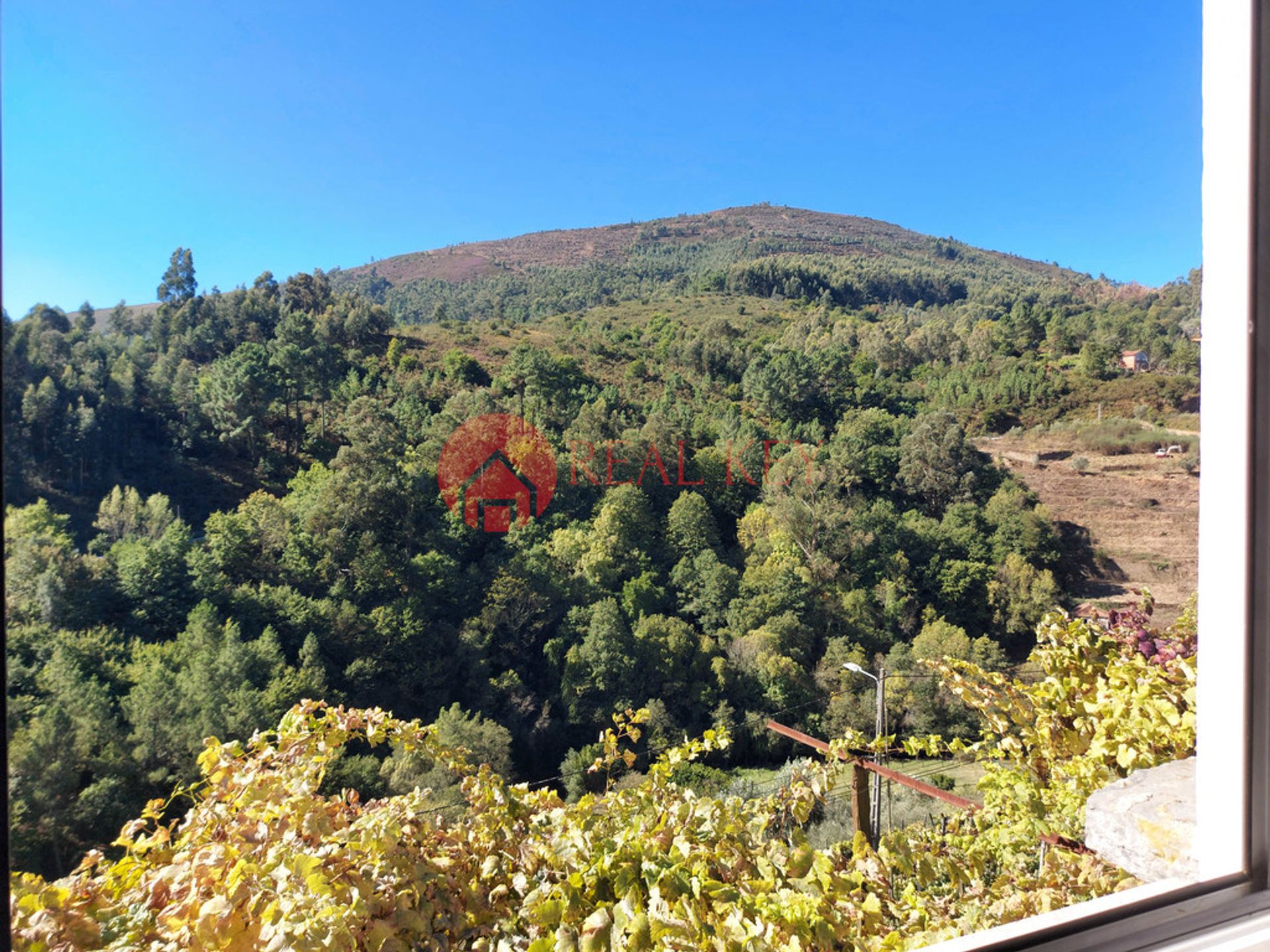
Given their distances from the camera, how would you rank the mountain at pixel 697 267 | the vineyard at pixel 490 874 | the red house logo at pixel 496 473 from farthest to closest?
the mountain at pixel 697 267
the red house logo at pixel 496 473
the vineyard at pixel 490 874

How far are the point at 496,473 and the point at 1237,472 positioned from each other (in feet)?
6.26

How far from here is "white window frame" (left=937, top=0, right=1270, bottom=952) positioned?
111cm

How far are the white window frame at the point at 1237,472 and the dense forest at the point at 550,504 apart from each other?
5.00 ft

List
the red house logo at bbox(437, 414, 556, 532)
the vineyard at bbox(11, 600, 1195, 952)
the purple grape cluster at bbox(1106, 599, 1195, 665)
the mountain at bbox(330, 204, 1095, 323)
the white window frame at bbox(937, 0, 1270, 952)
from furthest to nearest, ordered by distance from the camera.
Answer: the mountain at bbox(330, 204, 1095, 323), the red house logo at bbox(437, 414, 556, 532), the purple grape cluster at bbox(1106, 599, 1195, 665), the white window frame at bbox(937, 0, 1270, 952), the vineyard at bbox(11, 600, 1195, 952)

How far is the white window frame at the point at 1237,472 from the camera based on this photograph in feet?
3.65

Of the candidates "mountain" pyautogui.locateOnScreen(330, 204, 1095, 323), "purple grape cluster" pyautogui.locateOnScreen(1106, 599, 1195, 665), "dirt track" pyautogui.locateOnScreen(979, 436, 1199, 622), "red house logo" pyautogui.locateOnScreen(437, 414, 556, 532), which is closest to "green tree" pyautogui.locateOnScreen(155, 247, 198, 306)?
"mountain" pyautogui.locateOnScreen(330, 204, 1095, 323)

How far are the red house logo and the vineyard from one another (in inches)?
34.3

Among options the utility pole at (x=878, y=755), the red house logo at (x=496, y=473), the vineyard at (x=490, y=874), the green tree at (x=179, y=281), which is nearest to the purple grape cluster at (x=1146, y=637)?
the vineyard at (x=490, y=874)

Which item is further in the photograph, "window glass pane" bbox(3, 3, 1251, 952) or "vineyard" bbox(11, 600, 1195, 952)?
"window glass pane" bbox(3, 3, 1251, 952)

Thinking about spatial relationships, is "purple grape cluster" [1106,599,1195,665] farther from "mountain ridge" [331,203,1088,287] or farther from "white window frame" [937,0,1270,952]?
"mountain ridge" [331,203,1088,287]

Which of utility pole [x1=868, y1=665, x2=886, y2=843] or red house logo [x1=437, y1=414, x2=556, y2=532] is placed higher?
red house logo [x1=437, y1=414, x2=556, y2=532]

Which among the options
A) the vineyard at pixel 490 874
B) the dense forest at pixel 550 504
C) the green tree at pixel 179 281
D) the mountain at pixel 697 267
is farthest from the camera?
the mountain at pixel 697 267

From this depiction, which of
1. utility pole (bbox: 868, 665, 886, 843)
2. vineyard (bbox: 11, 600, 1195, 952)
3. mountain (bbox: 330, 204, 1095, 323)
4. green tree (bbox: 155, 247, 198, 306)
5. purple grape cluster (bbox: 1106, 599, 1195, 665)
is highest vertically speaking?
mountain (bbox: 330, 204, 1095, 323)

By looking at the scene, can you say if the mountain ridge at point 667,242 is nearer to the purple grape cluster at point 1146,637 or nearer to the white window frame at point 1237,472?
the purple grape cluster at point 1146,637
